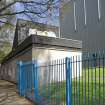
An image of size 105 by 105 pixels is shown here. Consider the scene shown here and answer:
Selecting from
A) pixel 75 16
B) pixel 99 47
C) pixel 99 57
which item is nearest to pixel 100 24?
pixel 99 47

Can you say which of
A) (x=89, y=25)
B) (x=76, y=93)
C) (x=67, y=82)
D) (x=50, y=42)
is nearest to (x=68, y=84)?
(x=67, y=82)

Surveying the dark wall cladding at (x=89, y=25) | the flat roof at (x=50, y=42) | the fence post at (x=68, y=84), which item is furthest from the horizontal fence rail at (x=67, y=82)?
the dark wall cladding at (x=89, y=25)

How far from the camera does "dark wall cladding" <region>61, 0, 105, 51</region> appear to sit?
23.8m

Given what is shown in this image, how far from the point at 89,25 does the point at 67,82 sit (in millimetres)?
17936

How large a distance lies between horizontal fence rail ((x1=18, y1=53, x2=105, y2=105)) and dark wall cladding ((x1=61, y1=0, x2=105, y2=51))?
11.4 meters

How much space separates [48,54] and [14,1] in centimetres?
412

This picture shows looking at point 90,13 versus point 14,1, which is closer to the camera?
point 14,1

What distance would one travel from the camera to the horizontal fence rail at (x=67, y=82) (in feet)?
25.6

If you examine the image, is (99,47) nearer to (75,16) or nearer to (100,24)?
(100,24)

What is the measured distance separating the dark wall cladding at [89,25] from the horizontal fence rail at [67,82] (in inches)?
448

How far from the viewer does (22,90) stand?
549 inches

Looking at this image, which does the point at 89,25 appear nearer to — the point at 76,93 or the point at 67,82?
the point at 76,93

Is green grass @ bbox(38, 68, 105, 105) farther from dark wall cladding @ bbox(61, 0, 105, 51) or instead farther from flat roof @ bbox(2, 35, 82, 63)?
dark wall cladding @ bbox(61, 0, 105, 51)

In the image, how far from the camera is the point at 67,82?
8539 mm
